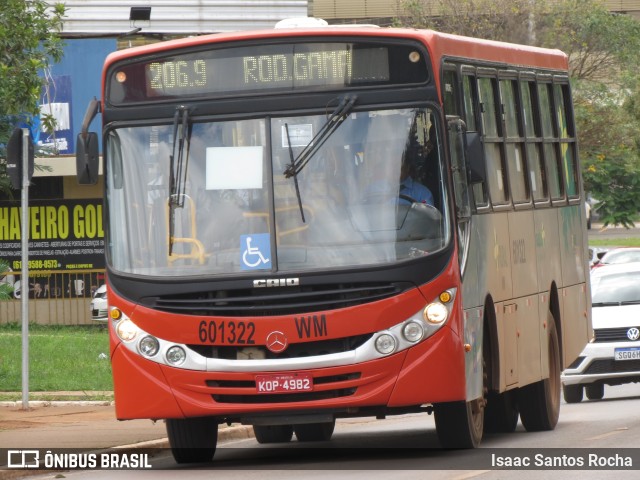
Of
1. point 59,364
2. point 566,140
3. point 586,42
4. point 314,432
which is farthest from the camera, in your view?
point 586,42

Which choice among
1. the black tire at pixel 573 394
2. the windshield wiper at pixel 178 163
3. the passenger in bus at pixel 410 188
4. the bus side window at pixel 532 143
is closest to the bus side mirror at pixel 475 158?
the passenger in bus at pixel 410 188

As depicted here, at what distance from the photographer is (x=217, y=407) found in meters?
11.5

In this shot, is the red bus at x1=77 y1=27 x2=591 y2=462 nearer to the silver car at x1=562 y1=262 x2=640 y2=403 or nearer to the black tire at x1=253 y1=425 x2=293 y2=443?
the black tire at x1=253 y1=425 x2=293 y2=443

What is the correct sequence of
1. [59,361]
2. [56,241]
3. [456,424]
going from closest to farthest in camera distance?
[456,424]
[59,361]
[56,241]

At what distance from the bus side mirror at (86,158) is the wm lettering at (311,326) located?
1950 mm

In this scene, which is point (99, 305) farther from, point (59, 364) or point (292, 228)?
point (292, 228)

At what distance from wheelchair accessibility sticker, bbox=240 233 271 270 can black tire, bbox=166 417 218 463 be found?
1.66 meters

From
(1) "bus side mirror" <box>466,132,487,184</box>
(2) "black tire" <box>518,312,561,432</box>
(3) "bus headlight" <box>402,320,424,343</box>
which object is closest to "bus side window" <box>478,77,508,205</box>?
(1) "bus side mirror" <box>466,132,487,184</box>

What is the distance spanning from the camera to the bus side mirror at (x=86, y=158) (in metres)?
11.9

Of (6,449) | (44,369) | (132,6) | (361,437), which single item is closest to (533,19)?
(132,6)

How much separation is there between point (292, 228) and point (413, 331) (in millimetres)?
1141

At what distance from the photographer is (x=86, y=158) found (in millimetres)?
11945

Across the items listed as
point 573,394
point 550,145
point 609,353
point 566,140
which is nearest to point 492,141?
point 550,145

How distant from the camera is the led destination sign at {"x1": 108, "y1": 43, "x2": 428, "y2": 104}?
11732 millimetres
